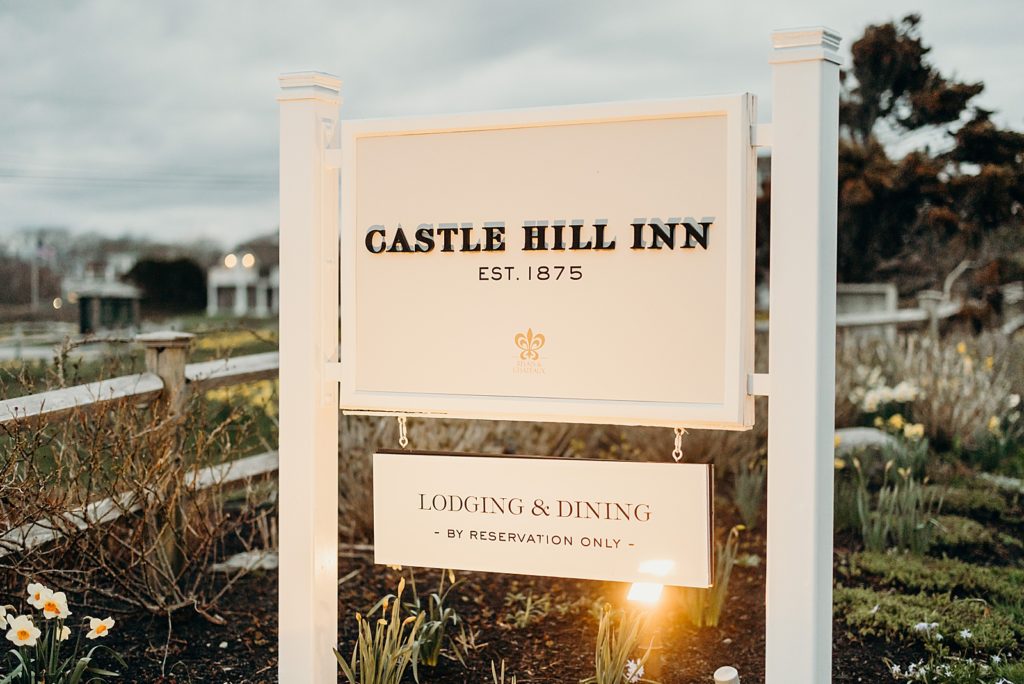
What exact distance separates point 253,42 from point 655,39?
779 centimetres

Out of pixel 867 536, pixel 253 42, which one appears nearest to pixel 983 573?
pixel 867 536

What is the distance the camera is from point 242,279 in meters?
20.9

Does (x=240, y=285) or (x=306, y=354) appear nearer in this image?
(x=306, y=354)

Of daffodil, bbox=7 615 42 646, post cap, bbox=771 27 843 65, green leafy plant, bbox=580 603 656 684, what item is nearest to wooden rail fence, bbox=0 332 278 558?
daffodil, bbox=7 615 42 646

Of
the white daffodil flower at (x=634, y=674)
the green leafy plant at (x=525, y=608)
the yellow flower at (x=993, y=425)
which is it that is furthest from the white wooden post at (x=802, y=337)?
the yellow flower at (x=993, y=425)

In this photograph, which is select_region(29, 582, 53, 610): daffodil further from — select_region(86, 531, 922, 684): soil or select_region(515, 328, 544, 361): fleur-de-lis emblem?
select_region(515, 328, 544, 361): fleur-de-lis emblem

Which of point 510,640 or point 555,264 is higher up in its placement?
point 555,264

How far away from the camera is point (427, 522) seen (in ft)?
9.96

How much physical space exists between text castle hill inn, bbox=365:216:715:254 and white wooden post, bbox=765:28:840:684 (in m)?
0.25

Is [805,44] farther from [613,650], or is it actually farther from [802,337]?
[613,650]

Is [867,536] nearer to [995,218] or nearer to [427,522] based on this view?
[427,522]

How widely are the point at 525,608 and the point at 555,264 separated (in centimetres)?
234

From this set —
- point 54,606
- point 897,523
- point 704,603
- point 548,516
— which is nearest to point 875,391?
point 897,523

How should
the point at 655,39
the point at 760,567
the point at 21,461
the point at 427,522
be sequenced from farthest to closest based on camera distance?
the point at 655,39
the point at 760,567
the point at 21,461
the point at 427,522
